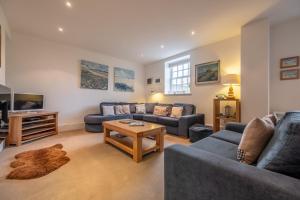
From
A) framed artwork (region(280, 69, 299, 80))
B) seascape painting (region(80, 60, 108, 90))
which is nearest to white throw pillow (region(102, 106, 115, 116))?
seascape painting (region(80, 60, 108, 90))

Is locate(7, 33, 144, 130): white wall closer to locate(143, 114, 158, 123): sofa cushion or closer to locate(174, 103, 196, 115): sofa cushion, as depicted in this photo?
locate(143, 114, 158, 123): sofa cushion

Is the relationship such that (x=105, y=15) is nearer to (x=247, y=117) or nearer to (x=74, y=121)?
(x=74, y=121)

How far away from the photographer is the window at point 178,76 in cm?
489

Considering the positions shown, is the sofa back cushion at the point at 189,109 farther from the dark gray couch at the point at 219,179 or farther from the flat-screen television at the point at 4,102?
the flat-screen television at the point at 4,102

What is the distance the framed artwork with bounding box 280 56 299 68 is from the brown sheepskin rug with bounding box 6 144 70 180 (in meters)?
4.57

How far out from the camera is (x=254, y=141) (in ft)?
3.63

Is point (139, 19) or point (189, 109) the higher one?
point (139, 19)

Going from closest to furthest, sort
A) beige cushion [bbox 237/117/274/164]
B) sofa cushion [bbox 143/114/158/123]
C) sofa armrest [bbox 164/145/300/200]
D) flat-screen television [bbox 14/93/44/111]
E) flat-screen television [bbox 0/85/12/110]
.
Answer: sofa armrest [bbox 164/145/300/200]
beige cushion [bbox 237/117/274/164]
flat-screen television [bbox 0/85/12/110]
flat-screen television [bbox 14/93/44/111]
sofa cushion [bbox 143/114/158/123]

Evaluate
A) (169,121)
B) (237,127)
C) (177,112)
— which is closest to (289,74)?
(237,127)

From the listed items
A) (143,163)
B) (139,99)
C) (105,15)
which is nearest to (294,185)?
(143,163)

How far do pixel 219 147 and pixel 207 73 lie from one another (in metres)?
A: 2.94

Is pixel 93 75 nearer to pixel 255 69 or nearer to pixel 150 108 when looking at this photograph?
pixel 150 108

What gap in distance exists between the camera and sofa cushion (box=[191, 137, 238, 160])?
150 cm

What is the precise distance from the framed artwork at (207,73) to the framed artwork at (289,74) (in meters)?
1.30
